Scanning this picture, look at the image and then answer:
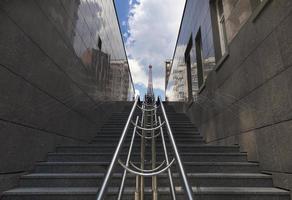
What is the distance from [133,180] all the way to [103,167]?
60 centimetres

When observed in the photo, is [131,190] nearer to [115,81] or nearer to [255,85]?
[255,85]

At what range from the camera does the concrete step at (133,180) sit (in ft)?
8.79

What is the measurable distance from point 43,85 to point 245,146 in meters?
3.50

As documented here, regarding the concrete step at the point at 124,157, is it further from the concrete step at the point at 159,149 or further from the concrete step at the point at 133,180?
the concrete step at the point at 133,180

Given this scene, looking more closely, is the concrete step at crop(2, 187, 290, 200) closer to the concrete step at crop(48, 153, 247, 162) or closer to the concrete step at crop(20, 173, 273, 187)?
the concrete step at crop(20, 173, 273, 187)

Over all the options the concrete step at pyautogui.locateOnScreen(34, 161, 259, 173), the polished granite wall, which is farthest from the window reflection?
the concrete step at pyautogui.locateOnScreen(34, 161, 259, 173)

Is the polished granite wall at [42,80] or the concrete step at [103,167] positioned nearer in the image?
the polished granite wall at [42,80]

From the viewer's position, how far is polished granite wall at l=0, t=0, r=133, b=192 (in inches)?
102

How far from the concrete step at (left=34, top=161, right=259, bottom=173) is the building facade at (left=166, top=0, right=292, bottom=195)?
284 mm

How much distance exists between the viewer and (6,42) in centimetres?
256

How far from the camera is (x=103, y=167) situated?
305 cm

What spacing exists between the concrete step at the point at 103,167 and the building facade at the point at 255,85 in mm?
284

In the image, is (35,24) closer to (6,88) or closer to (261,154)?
(6,88)

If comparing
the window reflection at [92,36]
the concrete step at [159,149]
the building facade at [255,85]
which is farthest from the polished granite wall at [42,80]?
the building facade at [255,85]
